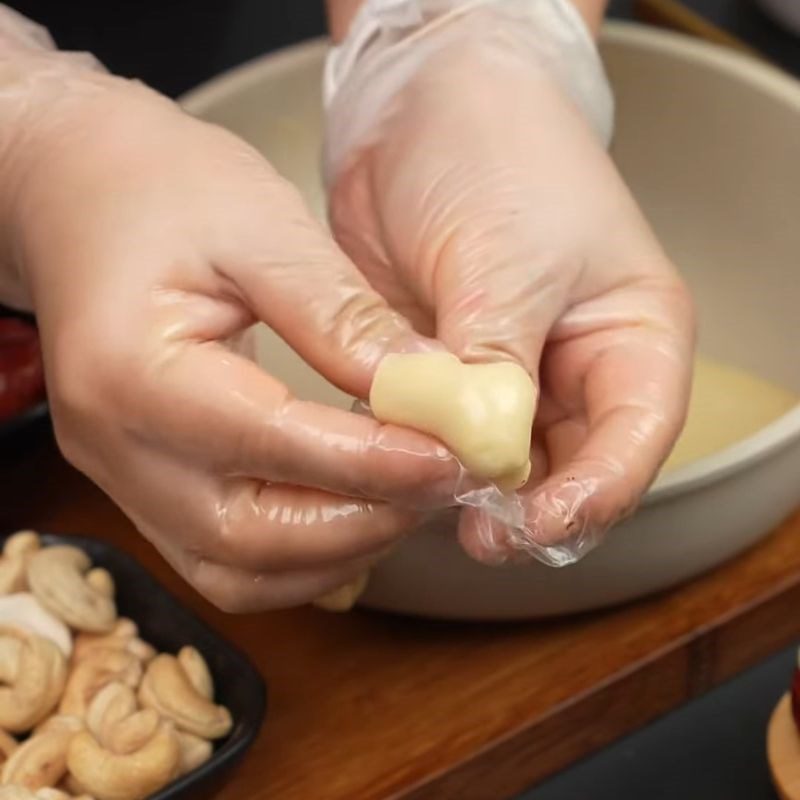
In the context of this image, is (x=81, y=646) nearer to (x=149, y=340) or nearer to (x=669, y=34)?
(x=149, y=340)

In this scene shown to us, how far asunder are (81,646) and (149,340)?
0.70 ft

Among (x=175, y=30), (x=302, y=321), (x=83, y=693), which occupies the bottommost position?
(x=83, y=693)

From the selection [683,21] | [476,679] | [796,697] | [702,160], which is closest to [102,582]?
[476,679]

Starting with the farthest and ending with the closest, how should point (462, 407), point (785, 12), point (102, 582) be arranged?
point (785, 12) → point (102, 582) → point (462, 407)

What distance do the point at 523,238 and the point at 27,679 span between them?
0.27 metres

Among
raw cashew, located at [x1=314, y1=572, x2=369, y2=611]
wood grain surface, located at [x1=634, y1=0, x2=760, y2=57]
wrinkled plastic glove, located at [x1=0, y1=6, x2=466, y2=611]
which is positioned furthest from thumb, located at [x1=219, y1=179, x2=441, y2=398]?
wood grain surface, located at [x1=634, y1=0, x2=760, y2=57]

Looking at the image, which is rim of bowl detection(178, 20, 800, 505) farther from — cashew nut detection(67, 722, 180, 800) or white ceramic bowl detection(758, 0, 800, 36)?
cashew nut detection(67, 722, 180, 800)

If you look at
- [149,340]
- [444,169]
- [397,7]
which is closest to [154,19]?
[397,7]

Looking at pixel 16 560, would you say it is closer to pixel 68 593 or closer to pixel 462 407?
pixel 68 593

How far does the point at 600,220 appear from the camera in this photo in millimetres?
555

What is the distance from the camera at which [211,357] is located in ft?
1.51

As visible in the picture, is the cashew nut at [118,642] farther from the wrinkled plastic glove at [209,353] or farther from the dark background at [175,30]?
the dark background at [175,30]

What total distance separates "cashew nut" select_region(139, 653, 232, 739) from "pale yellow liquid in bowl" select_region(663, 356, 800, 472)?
24 centimetres

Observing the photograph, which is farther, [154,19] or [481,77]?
[154,19]
